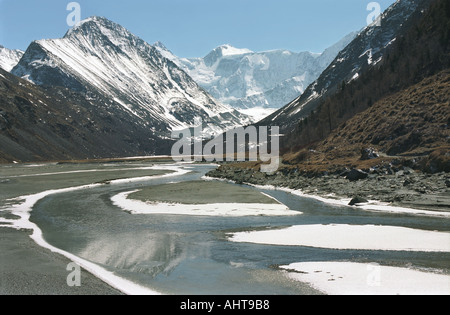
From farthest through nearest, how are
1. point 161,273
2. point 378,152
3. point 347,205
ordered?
point 378,152, point 347,205, point 161,273

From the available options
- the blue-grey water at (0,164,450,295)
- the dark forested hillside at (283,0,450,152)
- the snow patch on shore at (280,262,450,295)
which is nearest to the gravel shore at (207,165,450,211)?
the blue-grey water at (0,164,450,295)

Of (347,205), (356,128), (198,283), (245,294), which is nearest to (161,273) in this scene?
(198,283)

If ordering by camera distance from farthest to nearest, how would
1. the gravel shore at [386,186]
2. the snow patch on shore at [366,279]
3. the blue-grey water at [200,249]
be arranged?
the gravel shore at [386,186]
the blue-grey water at [200,249]
the snow patch on shore at [366,279]

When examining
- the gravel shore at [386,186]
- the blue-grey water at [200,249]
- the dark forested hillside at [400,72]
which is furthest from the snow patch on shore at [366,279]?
the dark forested hillside at [400,72]

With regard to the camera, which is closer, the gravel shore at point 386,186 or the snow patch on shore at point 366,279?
the snow patch on shore at point 366,279

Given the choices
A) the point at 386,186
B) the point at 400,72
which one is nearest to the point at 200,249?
the point at 386,186

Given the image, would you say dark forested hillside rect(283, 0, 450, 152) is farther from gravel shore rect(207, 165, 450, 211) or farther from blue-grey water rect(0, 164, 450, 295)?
blue-grey water rect(0, 164, 450, 295)

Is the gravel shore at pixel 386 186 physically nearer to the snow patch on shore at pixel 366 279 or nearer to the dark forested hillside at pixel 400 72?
the snow patch on shore at pixel 366 279

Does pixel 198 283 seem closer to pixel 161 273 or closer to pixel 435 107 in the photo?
pixel 161 273
